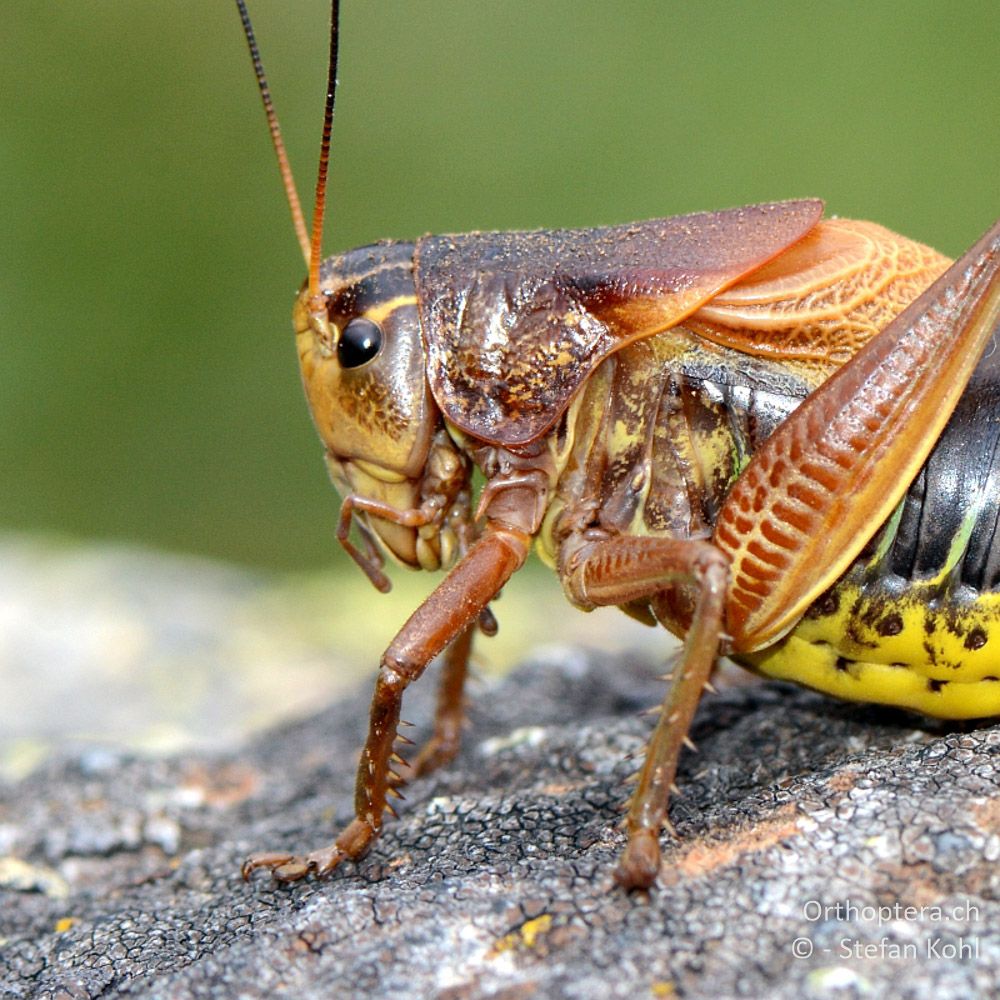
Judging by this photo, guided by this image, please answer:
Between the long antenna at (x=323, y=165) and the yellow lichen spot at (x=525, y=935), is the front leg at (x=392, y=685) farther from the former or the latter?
the long antenna at (x=323, y=165)

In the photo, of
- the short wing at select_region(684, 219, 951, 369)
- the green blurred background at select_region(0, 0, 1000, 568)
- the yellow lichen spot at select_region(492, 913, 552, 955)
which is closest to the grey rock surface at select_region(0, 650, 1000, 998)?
the yellow lichen spot at select_region(492, 913, 552, 955)

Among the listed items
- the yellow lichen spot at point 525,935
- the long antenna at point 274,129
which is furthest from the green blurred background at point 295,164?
the yellow lichen spot at point 525,935

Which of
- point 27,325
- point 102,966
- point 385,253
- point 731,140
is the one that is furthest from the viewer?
point 731,140

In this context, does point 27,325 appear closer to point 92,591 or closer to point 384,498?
point 92,591

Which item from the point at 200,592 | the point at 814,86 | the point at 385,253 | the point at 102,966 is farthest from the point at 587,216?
the point at 102,966

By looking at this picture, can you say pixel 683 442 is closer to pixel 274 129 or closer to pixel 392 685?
pixel 392 685

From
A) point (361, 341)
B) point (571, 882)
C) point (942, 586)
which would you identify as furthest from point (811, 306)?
point (571, 882)
